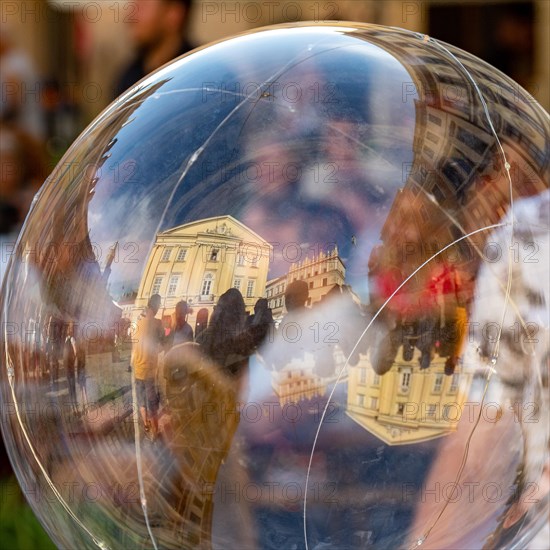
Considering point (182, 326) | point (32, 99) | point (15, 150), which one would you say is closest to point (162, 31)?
point (15, 150)

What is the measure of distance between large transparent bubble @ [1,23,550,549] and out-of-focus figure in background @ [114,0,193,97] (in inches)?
94.3

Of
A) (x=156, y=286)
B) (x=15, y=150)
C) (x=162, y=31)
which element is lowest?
(x=156, y=286)

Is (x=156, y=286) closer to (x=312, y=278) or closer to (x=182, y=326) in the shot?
(x=182, y=326)

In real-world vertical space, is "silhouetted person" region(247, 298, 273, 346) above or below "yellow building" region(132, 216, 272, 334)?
below

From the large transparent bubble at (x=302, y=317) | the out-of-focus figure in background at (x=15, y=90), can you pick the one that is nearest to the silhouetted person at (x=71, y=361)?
the large transparent bubble at (x=302, y=317)

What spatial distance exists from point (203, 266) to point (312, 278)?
0.48 ft

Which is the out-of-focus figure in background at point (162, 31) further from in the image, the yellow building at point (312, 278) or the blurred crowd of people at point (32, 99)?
the yellow building at point (312, 278)

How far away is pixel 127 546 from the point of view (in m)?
1.54

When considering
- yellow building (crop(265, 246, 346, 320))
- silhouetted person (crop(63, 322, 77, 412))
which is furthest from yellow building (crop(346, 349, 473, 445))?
silhouetted person (crop(63, 322, 77, 412))

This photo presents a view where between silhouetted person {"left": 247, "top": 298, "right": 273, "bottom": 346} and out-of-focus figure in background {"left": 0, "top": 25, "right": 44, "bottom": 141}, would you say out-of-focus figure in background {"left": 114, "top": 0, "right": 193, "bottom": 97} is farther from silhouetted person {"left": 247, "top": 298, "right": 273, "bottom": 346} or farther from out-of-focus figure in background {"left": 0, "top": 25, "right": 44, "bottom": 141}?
silhouetted person {"left": 247, "top": 298, "right": 273, "bottom": 346}

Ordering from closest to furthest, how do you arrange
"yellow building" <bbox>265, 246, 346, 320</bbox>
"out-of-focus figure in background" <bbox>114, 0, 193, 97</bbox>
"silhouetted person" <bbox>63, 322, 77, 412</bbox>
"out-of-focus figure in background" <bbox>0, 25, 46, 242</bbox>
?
1. "yellow building" <bbox>265, 246, 346, 320</bbox>
2. "silhouetted person" <bbox>63, 322, 77, 412</bbox>
3. "out-of-focus figure in background" <bbox>114, 0, 193, 97</bbox>
4. "out-of-focus figure in background" <bbox>0, 25, 46, 242</bbox>

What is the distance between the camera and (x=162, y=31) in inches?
155

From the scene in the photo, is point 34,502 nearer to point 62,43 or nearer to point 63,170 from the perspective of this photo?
point 63,170

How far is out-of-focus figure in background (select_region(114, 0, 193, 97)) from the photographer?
3.92 metres
